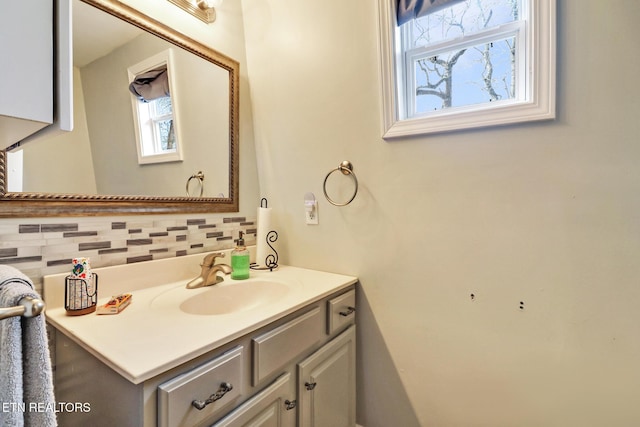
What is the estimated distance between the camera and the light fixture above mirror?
4.33 ft

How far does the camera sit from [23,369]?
1.67 feet

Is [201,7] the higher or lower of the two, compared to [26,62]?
higher

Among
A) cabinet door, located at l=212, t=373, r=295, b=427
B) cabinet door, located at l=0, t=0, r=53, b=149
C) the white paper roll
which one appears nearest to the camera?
cabinet door, located at l=0, t=0, r=53, b=149

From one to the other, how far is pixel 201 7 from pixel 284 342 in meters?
1.53

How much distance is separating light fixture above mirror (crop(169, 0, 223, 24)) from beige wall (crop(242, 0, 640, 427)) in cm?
24

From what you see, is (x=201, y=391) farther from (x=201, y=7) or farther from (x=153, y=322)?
(x=201, y=7)

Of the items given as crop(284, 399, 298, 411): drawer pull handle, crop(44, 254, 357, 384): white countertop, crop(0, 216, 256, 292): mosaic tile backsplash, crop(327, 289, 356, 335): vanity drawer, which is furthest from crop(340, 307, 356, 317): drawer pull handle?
crop(0, 216, 256, 292): mosaic tile backsplash

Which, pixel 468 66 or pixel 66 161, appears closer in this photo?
pixel 66 161

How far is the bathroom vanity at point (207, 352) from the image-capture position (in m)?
0.66

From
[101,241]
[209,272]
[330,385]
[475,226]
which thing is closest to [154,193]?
[101,241]

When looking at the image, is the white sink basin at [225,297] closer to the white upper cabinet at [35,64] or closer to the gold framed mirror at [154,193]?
the gold framed mirror at [154,193]

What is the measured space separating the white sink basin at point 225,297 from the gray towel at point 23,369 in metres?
0.46

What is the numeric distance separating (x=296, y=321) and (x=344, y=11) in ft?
4.38

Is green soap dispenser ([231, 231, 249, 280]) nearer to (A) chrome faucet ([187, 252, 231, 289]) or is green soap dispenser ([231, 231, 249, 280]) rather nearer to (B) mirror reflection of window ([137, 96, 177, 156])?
(A) chrome faucet ([187, 252, 231, 289])
